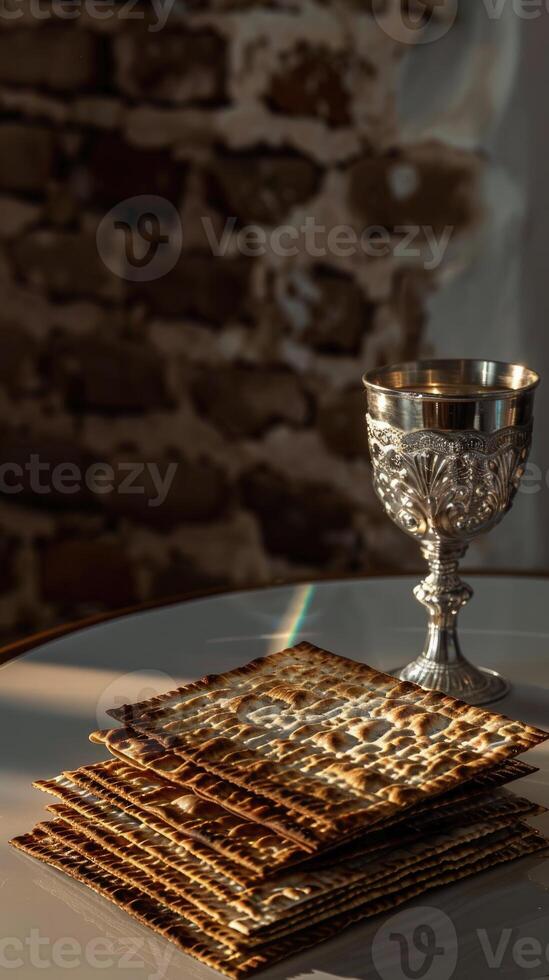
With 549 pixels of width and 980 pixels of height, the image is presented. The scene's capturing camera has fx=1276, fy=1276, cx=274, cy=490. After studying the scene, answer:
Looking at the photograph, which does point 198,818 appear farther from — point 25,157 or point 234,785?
point 25,157

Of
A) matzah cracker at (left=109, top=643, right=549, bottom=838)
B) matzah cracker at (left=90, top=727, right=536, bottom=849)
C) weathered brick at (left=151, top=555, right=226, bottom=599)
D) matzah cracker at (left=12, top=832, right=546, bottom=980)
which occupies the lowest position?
weathered brick at (left=151, top=555, right=226, bottom=599)

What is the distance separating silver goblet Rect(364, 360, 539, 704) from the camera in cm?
89

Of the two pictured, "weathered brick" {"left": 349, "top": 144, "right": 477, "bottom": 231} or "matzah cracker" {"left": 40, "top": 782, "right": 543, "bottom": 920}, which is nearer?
"matzah cracker" {"left": 40, "top": 782, "right": 543, "bottom": 920}

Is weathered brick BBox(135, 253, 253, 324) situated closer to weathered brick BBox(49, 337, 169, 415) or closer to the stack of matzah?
weathered brick BBox(49, 337, 169, 415)

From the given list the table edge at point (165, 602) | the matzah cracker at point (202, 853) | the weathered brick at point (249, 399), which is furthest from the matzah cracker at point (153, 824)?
the weathered brick at point (249, 399)

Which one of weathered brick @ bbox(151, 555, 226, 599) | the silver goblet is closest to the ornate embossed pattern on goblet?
the silver goblet

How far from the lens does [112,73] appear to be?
1.86m

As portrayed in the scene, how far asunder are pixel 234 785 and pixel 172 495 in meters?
1.32

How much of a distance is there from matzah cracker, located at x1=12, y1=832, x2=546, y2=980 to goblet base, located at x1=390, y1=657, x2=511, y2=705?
0.22m

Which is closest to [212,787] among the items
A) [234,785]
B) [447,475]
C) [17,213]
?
[234,785]

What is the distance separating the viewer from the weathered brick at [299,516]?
1.98m

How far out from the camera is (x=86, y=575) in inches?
80.9

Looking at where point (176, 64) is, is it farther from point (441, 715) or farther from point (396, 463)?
Answer: point (441, 715)

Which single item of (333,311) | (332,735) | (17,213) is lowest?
(332,735)
